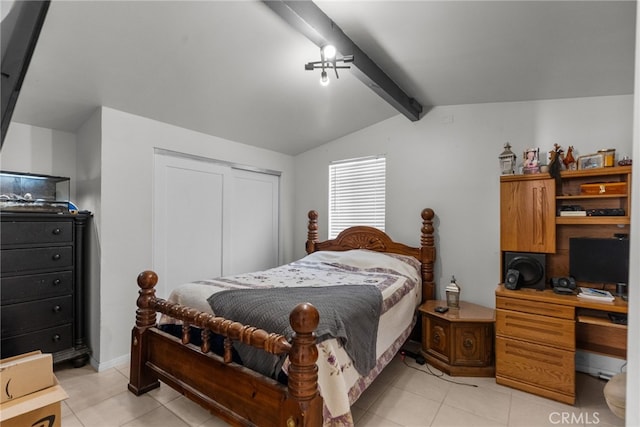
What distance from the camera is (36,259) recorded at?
2.38 metres

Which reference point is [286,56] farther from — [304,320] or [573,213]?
[573,213]

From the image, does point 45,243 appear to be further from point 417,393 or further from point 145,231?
point 417,393

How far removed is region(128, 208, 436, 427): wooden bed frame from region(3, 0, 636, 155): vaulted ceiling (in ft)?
4.97

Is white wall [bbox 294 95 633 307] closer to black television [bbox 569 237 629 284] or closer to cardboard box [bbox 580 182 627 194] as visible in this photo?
cardboard box [bbox 580 182 627 194]

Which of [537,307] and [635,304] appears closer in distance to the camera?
[635,304]

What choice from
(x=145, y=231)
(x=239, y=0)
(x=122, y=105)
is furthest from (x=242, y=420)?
(x=122, y=105)

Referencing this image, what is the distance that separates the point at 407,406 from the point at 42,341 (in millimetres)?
2814

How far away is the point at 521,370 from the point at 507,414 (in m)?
0.41

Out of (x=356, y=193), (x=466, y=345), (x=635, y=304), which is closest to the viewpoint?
(x=635, y=304)

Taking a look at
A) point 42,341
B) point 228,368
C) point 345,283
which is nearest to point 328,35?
point 345,283

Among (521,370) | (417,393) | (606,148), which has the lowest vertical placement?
(417,393)

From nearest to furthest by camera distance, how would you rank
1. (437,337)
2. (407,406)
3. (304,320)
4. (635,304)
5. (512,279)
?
(635,304) → (304,320) → (407,406) → (512,279) → (437,337)

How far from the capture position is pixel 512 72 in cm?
240

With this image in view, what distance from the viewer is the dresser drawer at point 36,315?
2254 mm
